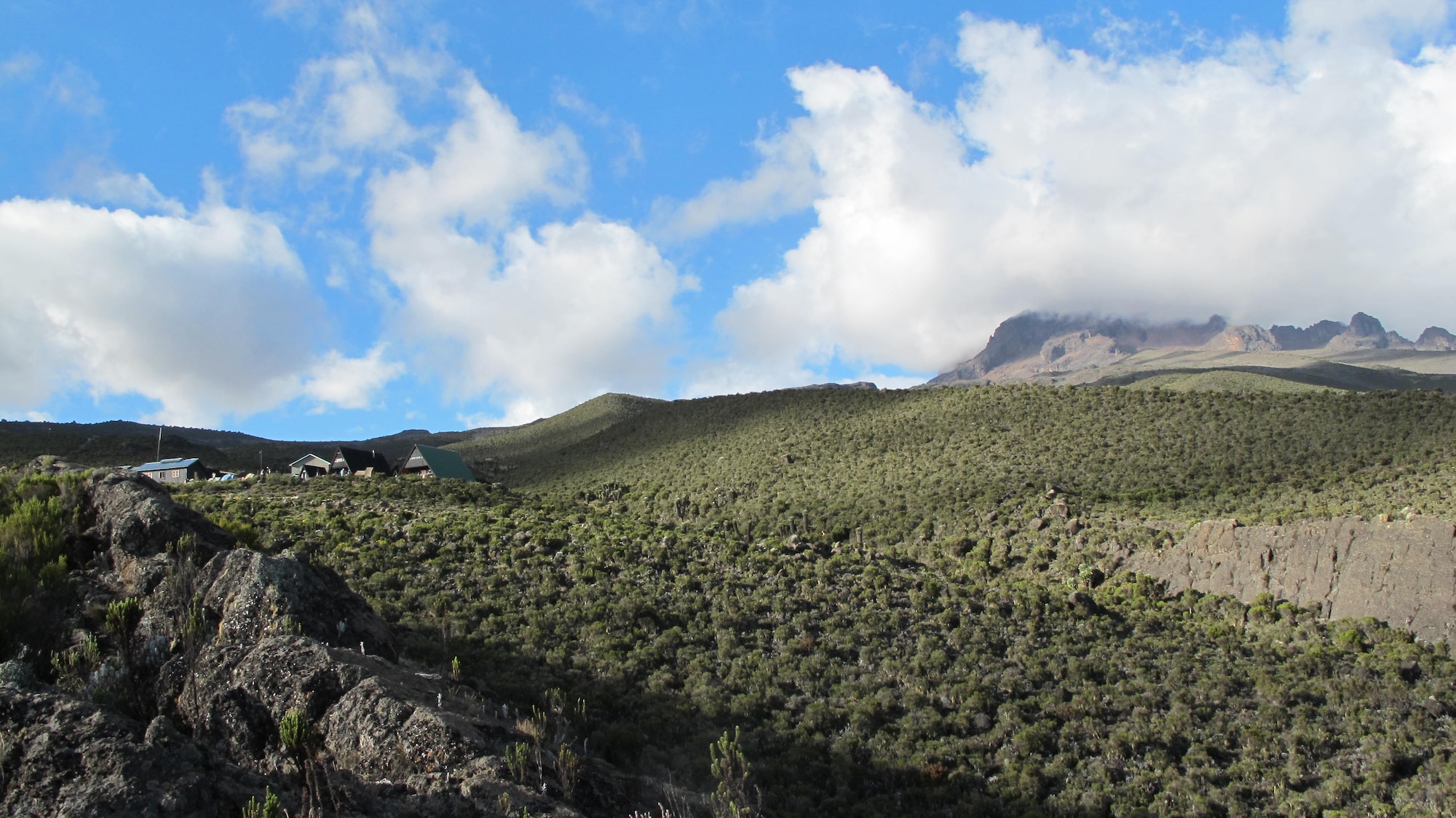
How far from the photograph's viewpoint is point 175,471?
43.6 m

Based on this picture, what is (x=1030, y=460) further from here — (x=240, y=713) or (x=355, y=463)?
(x=355, y=463)

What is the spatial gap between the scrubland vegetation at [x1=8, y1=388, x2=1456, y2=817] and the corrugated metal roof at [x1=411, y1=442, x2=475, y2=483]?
13078 mm

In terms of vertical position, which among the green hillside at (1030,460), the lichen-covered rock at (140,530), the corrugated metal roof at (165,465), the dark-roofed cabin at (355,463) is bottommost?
the green hillside at (1030,460)

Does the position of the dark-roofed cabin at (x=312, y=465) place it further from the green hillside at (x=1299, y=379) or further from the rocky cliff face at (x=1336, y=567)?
the green hillside at (x=1299, y=379)

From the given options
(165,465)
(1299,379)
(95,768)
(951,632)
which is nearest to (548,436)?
(165,465)

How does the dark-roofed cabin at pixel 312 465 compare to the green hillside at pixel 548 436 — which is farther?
the green hillside at pixel 548 436

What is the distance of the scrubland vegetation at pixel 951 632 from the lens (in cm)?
1145

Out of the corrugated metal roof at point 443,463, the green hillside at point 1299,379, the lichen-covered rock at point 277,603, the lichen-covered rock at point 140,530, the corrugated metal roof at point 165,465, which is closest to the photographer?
the lichen-covered rock at point 277,603

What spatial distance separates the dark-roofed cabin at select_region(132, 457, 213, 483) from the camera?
43000 millimetres

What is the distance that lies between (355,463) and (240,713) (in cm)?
4526

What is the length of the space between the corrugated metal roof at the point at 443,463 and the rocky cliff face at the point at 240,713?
3745cm

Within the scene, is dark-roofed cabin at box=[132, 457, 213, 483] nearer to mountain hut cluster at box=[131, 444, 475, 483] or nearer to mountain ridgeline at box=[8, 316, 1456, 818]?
mountain hut cluster at box=[131, 444, 475, 483]

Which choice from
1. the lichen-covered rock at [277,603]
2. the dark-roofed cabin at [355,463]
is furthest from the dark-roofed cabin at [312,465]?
the lichen-covered rock at [277,603]

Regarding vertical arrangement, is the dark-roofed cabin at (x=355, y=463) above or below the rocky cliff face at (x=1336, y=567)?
above
